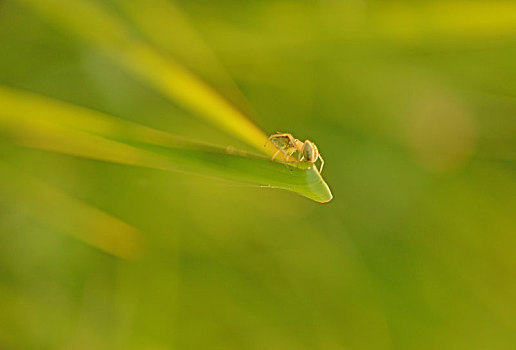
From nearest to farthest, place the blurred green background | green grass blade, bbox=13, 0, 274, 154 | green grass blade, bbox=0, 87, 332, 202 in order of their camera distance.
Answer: green grass blade, bbox=0, 87, 332, 202 → green grass blade, bbox=13, 0, 274, 154 → the blurred green background

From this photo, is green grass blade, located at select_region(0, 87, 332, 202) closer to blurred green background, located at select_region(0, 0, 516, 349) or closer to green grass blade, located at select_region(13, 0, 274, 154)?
green grass blade, located at select_region(13, 0, 274, 154)

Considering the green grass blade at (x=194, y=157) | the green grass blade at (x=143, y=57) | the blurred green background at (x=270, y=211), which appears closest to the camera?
the green grass blade at (x=194, y=157)

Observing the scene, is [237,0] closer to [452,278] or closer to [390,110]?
[390,110]

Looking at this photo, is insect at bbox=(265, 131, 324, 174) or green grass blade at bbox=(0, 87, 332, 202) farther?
insect at bbox=(265, 131, 324, 174)

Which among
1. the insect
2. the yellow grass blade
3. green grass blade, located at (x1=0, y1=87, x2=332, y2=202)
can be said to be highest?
the yellow grass blade

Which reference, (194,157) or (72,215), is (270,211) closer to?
(72,215)

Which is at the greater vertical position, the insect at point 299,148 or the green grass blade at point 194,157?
the insect at point 299,148

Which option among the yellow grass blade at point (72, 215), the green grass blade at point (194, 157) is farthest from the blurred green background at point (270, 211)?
the green grass blade at point (194, 157)

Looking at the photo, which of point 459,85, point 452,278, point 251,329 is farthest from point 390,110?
point 251,329

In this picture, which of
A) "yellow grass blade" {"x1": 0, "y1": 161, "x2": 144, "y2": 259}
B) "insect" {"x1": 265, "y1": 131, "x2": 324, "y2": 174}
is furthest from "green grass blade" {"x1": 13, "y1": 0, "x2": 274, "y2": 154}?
"yellow grass blade" {"x1": 0, "y1": 161, "x2": 144, "y2": 259}

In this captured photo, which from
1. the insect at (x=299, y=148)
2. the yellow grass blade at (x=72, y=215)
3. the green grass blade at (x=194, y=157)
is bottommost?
the green grass blade at (x=194, y=157)

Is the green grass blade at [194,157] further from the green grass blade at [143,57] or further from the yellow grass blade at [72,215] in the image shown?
the yellow grass blade at [72,215]
